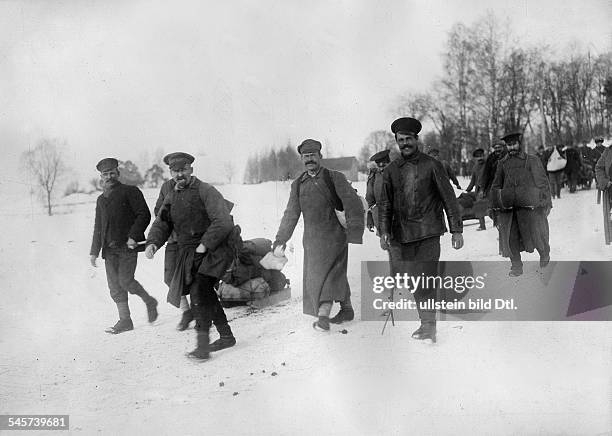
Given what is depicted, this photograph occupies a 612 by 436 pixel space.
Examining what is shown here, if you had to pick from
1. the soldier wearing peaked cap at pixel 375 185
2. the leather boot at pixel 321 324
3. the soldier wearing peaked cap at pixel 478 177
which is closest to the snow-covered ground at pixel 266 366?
the leather boot at pixel 321 324

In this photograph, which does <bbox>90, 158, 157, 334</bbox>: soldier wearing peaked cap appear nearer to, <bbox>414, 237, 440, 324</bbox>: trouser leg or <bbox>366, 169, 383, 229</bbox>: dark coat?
<bbox>366, 169, 383, 229</bbox>: dark coat

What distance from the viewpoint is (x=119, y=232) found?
385 cm

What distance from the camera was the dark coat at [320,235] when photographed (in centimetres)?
360

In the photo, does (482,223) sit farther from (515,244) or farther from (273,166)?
(273,166)

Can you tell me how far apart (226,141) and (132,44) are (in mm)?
896

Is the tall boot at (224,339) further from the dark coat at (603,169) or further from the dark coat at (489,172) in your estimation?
the dark coat at (603,169)

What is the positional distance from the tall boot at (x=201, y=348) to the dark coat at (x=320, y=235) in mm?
669

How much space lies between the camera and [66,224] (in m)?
3.77

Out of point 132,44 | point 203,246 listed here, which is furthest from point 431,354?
point 132,44

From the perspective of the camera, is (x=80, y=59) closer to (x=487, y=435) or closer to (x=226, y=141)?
A: (x=226, y=141)

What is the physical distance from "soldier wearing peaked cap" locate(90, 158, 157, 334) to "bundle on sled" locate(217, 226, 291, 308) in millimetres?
543

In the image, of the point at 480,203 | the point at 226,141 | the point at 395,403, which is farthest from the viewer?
the point at 480,203

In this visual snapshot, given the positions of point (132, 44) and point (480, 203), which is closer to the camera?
point (132, 44)

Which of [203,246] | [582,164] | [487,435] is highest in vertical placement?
[582,164]
